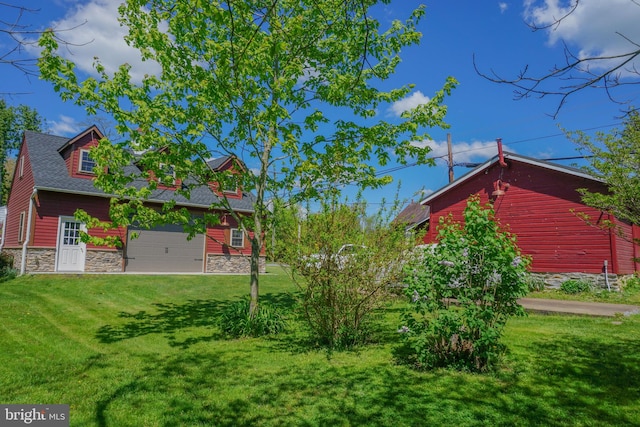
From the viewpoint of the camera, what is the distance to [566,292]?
44.6 feet

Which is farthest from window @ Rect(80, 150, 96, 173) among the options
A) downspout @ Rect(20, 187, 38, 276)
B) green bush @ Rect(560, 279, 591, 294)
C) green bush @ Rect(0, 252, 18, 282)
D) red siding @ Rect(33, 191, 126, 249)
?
green bush @ Rect(560, 279, 591, 294)

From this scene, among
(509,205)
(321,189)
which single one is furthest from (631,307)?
(321,189)

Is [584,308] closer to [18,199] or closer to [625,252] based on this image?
[625,252]

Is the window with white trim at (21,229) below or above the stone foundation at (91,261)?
above

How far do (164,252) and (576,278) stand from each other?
17737 millimetres

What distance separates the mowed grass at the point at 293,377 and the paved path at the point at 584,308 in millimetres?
749

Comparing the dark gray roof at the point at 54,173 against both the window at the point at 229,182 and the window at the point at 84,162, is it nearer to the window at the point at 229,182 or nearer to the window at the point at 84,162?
the window at the point at 84,162

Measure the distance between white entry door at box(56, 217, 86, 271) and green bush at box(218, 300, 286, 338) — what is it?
37.7ft

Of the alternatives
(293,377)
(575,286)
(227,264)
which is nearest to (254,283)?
(293,377)

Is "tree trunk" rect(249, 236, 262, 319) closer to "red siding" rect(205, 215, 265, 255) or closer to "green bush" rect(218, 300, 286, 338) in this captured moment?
"green bush" rect(218, 300, 286, 338)

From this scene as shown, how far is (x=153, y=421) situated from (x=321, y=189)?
195 inches

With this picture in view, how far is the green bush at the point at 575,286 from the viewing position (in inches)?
524

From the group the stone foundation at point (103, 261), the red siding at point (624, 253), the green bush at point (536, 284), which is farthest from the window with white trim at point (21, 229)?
the red siding at point (624, 253)

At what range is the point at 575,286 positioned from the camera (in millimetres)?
13445
